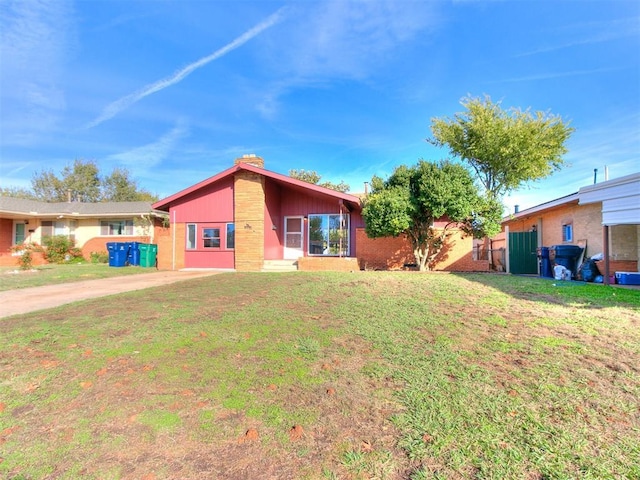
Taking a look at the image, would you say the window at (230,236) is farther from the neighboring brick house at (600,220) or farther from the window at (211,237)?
the neighboring brick house at (600,220)

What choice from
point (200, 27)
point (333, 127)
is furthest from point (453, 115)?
point (200, 27)

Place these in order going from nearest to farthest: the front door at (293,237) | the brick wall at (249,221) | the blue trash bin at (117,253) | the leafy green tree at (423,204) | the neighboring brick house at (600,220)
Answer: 1. the neighboring brick house at (600,220)
2. the leafy green tree at (423,204)
3. the brick wall at (249,221)
4. the front door at (293,237)
5. the blue trash bin at (117,253)

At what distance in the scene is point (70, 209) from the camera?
23281 millimetres

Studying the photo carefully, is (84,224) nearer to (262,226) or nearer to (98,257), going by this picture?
(98,257)

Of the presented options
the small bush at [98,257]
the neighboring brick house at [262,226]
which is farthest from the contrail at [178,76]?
the small bush at [98,257]

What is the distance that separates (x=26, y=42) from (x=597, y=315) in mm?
15595

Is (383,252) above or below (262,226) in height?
below

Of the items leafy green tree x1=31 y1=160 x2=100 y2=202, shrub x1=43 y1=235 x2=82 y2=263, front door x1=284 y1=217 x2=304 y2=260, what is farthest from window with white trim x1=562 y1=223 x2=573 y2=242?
leafy green tree x1=31 y1=160 x2=100 y2=202

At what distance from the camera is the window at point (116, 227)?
22953mm

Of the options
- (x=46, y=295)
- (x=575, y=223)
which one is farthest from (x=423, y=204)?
(x=46, y=295)

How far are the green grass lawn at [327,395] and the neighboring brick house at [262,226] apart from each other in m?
9.04

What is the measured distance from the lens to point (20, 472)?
198cm

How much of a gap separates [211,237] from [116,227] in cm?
1223

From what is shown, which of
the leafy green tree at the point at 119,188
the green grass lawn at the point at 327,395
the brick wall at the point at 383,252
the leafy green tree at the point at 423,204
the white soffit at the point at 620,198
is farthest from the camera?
the leafy green tree at the point at 119,188
